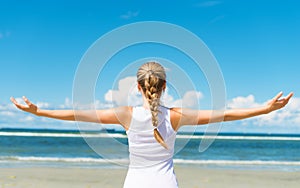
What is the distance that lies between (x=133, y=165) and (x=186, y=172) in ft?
30.5

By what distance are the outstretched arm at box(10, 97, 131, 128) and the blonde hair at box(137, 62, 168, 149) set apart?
19cm

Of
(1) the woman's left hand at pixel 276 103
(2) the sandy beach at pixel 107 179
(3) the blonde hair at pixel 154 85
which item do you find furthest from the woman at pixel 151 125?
(2) the sandy beach at pixel 107 179

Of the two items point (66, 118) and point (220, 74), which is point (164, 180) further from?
point (220, 74)

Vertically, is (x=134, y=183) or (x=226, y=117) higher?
(x=226, y=117)

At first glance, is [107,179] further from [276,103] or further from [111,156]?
[276,103]

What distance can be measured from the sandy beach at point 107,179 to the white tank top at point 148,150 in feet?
21.6

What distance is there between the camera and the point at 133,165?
10.1 feet

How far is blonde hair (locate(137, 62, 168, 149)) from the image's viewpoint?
2984 millimetres

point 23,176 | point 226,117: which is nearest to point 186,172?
point 23,176

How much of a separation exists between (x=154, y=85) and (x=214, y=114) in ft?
1.74

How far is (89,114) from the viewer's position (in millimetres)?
3129

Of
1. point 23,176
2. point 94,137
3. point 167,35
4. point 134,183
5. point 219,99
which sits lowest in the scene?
point 23,176

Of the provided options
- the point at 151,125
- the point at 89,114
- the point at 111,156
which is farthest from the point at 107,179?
the point at 151,125

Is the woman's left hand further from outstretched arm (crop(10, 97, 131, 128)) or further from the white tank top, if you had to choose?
outstretched arm (crop(10, 97, 131, 128))
